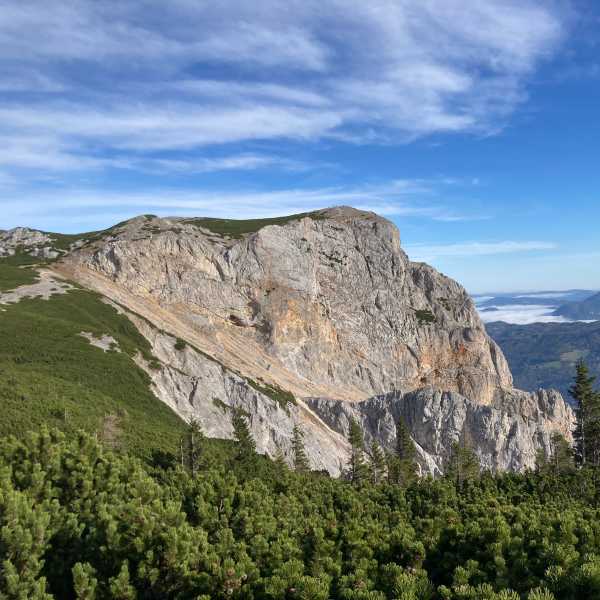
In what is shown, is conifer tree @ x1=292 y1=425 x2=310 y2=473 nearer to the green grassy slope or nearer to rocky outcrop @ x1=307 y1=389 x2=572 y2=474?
the green grassy slope

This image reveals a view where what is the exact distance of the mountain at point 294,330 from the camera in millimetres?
82312

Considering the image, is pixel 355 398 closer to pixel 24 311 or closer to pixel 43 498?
pixel 24 311

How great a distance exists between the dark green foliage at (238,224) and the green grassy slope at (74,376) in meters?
64.3

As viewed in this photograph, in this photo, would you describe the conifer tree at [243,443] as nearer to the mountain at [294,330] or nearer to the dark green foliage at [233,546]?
the mountain at [294,330]

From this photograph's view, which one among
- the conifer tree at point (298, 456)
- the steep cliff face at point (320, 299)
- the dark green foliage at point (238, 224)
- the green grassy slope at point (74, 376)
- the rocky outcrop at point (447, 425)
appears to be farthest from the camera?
the dark green foliage at point (238, 224)

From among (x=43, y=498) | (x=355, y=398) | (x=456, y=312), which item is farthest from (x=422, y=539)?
(x=456, y=312)

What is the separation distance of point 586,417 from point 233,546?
2622 inches

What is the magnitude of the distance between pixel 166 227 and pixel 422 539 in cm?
12562

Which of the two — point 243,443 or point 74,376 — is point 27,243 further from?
point 243,443

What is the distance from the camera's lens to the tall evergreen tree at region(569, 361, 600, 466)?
66375mm

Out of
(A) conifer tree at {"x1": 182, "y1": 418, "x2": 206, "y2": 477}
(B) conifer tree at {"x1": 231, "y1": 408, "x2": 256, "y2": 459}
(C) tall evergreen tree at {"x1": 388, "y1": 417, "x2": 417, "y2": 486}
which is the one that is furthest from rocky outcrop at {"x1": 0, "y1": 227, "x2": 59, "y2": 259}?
(A) conifer tree at {"x1": 182, "y1": 418, "x2": 206, "y2": 477}

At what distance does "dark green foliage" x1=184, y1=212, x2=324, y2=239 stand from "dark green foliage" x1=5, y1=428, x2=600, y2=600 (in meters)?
124

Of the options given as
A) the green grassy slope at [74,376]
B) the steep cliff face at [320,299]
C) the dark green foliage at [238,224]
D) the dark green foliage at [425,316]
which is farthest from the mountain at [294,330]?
the dark green foliage at [238,224]

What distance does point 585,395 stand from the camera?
6738cm
